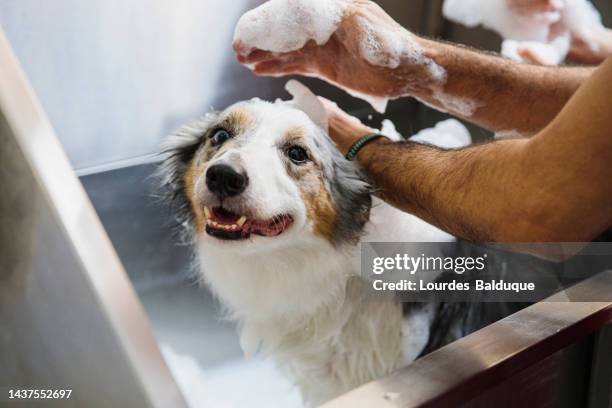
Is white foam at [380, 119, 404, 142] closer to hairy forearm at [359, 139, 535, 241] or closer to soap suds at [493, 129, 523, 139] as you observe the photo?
hairy forearm at [359, 139, 535, 241]

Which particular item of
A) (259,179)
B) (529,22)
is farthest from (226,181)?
(529,22)

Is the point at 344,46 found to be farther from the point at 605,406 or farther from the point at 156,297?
the point at 605,406

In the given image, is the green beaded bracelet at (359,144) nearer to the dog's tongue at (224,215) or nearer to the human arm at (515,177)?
the human arm at (515,177)

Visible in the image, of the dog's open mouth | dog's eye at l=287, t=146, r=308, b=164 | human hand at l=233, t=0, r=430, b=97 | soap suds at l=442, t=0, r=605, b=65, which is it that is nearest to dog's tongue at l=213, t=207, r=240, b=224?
the dog's open mouth

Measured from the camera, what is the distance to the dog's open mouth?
897 millimetres

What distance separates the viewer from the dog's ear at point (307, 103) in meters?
0.99

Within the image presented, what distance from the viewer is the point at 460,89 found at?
1.07m

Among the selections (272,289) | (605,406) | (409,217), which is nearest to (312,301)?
(272,289)

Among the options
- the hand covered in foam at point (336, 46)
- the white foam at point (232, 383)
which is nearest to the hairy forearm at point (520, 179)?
the hand covered in foam at point (336, 46)

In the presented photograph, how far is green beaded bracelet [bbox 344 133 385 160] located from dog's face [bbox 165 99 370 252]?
0.03m

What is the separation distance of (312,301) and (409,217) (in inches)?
7.6

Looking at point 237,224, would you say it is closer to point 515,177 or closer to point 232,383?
point 232,383

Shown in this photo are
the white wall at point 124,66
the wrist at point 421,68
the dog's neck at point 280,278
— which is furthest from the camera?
the wrist at point 421,68

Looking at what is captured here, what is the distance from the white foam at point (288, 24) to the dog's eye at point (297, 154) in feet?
0.52
